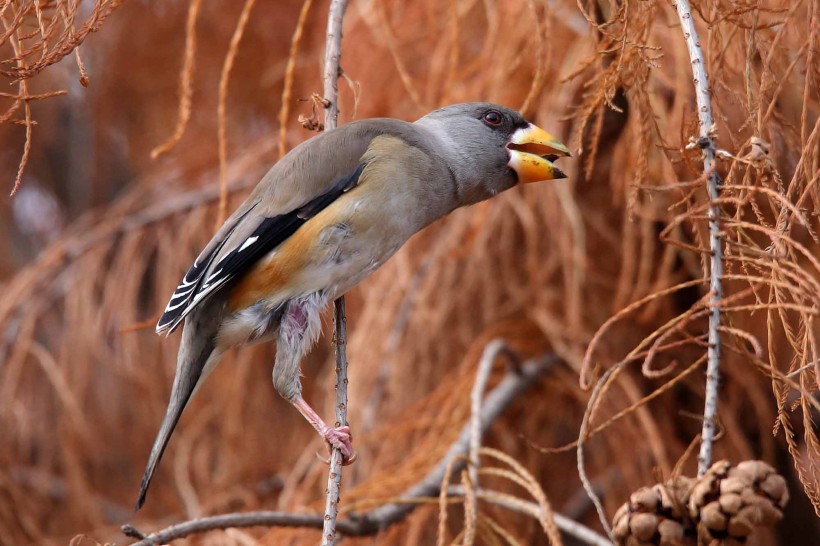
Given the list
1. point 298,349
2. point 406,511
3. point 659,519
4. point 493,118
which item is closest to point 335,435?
point 298,349

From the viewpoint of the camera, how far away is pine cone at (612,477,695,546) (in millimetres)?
1497

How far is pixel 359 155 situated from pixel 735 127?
3.67 ft

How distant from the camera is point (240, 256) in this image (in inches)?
105

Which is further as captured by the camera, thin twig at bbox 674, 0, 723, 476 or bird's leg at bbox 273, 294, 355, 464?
bird's leg at bbox 273, 294, 355, 464

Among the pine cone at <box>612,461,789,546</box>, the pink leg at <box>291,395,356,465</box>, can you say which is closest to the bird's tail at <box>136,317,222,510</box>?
the pink leg at <box>291,395,356,465</box>

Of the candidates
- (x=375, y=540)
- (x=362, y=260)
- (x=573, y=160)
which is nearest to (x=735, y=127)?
(x=573, y=160)

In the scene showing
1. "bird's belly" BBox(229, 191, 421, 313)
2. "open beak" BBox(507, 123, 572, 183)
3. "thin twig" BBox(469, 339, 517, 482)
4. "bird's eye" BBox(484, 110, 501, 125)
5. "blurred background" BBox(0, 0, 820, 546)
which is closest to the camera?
"thin twig" BBox(469, 339, 517, 482)

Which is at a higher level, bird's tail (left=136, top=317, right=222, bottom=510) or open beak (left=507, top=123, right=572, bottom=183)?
open beak (left=507, top=123, right=572, bottom=183)

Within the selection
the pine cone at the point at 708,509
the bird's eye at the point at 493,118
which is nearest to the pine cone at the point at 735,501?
the pine cone at the point at 708,509

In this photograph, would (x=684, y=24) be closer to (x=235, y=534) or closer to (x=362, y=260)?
(x=362, y=260)

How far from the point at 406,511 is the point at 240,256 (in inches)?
34.0

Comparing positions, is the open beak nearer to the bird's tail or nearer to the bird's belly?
the bird's belly

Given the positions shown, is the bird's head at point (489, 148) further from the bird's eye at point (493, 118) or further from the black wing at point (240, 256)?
the black wing at point (240, 256)

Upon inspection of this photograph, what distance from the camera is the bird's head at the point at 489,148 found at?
9.56 feet
